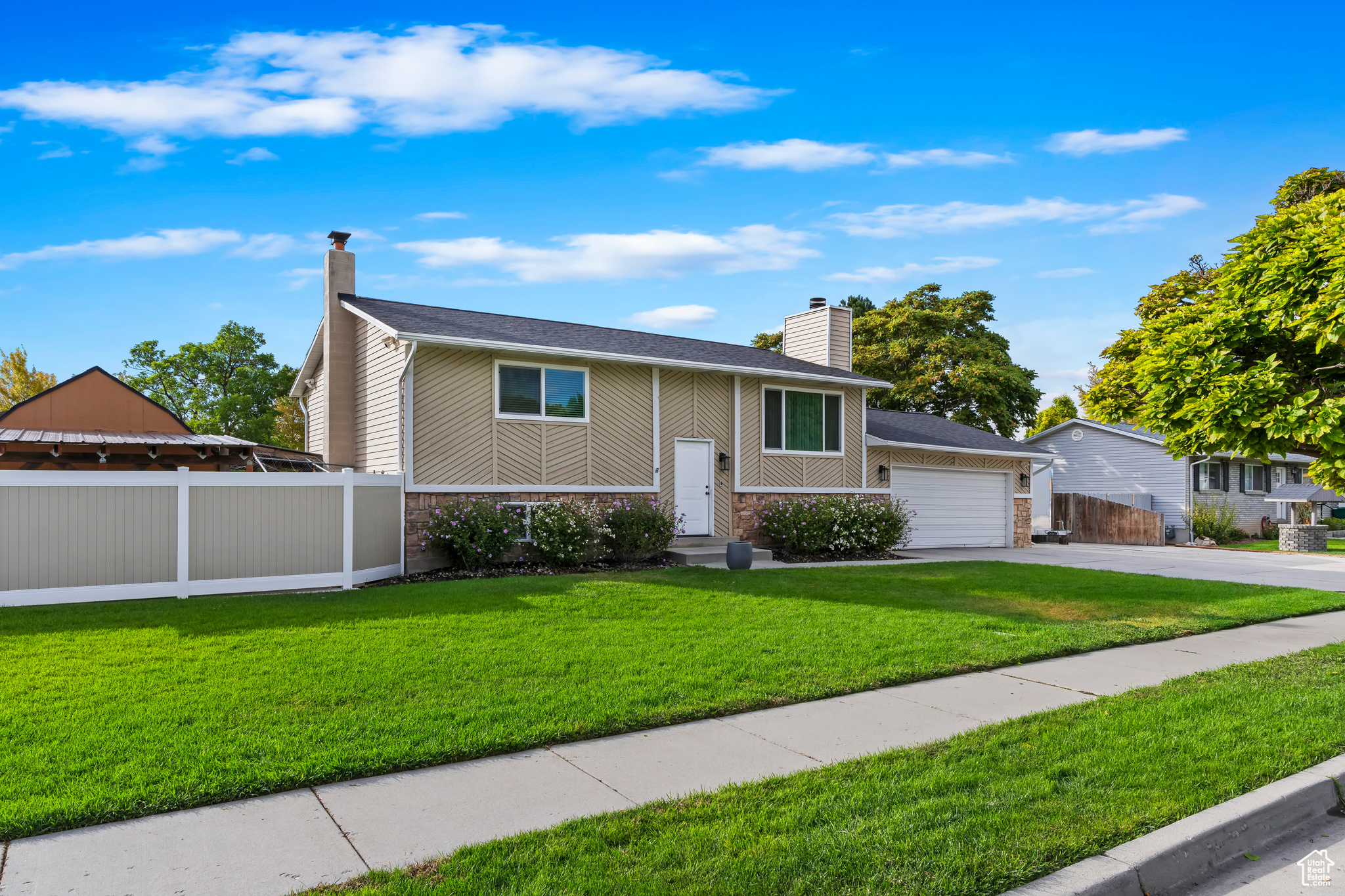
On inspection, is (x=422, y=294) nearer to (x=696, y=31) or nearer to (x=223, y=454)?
(x=223, y=454)

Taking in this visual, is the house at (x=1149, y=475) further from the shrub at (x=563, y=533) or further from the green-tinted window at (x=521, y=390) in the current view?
the green-tinted window at (x=521, y=390)

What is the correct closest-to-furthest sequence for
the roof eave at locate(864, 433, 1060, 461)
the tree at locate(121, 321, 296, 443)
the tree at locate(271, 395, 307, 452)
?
1. the roof eave at locate(864, 433, 1060, 461)
2. the tree at locate(271, 395, 307, 452)
3. the tree at locate(121, 321, 296, 443)

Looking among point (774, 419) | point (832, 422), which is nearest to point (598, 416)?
point (774, 419)

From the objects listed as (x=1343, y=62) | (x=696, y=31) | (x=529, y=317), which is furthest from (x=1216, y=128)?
(x=529, y=317)

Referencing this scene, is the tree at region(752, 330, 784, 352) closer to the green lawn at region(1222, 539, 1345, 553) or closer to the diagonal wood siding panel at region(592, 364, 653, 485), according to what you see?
the green lawn at region(1222, 539, 1345, 553)

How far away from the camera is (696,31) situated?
11.7 m

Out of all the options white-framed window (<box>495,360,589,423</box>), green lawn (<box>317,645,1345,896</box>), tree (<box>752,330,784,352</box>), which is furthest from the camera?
tree (<box>752,330,784,352</box>)

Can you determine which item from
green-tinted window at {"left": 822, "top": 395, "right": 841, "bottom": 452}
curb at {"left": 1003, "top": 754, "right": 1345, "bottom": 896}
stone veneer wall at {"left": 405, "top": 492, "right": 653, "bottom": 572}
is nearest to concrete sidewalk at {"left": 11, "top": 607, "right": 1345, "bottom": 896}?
curb at {"left": 1003, "top": 754, "right": 1345, "bottom": 896}

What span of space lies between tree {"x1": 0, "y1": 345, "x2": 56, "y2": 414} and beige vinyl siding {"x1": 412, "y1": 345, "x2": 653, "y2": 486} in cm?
2898

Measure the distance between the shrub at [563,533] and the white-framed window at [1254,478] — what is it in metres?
26.7

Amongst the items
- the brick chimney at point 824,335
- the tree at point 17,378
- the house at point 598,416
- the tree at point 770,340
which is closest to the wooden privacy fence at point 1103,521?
the house at point 598,416

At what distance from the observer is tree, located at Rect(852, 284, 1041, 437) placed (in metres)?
31.4

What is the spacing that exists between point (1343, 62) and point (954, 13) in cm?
638

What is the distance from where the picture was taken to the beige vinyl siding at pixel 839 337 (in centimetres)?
1895
